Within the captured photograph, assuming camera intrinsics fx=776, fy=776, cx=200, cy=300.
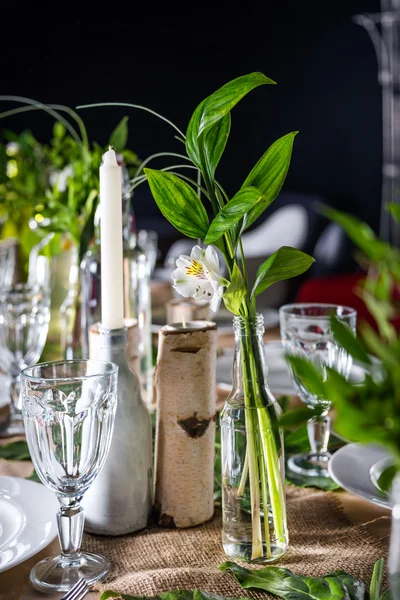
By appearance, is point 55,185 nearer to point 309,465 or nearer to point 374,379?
point 309,465

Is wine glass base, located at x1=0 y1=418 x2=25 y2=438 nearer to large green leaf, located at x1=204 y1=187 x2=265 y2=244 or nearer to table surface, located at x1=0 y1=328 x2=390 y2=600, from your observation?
table surface, located at x1=0 y1=328 x2=390 y2=600

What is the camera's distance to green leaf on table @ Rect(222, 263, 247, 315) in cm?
66

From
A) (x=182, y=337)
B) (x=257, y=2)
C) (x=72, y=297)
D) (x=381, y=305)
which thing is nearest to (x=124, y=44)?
(x=257, y=2)

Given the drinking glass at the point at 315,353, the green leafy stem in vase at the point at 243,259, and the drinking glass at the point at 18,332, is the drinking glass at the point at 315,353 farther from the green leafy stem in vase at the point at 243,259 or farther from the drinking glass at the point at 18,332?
the drinking glass at the point at 18,332

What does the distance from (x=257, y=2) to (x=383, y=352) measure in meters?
5.99

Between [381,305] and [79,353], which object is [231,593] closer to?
[381,305]

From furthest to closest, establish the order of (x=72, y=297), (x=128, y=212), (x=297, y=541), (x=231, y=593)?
(x=72, y=297) → (x=128, y=212) → (x=297, y=541) → (x=231, y=593)

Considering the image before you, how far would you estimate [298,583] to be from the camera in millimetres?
626

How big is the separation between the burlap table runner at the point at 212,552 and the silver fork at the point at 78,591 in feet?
0.05

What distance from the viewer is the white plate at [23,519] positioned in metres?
0.68

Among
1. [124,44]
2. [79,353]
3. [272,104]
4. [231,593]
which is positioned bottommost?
[231,593]

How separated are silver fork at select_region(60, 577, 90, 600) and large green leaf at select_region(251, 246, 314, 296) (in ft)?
0.93

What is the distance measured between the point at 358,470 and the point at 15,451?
45cm

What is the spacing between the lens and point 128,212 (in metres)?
1.20
